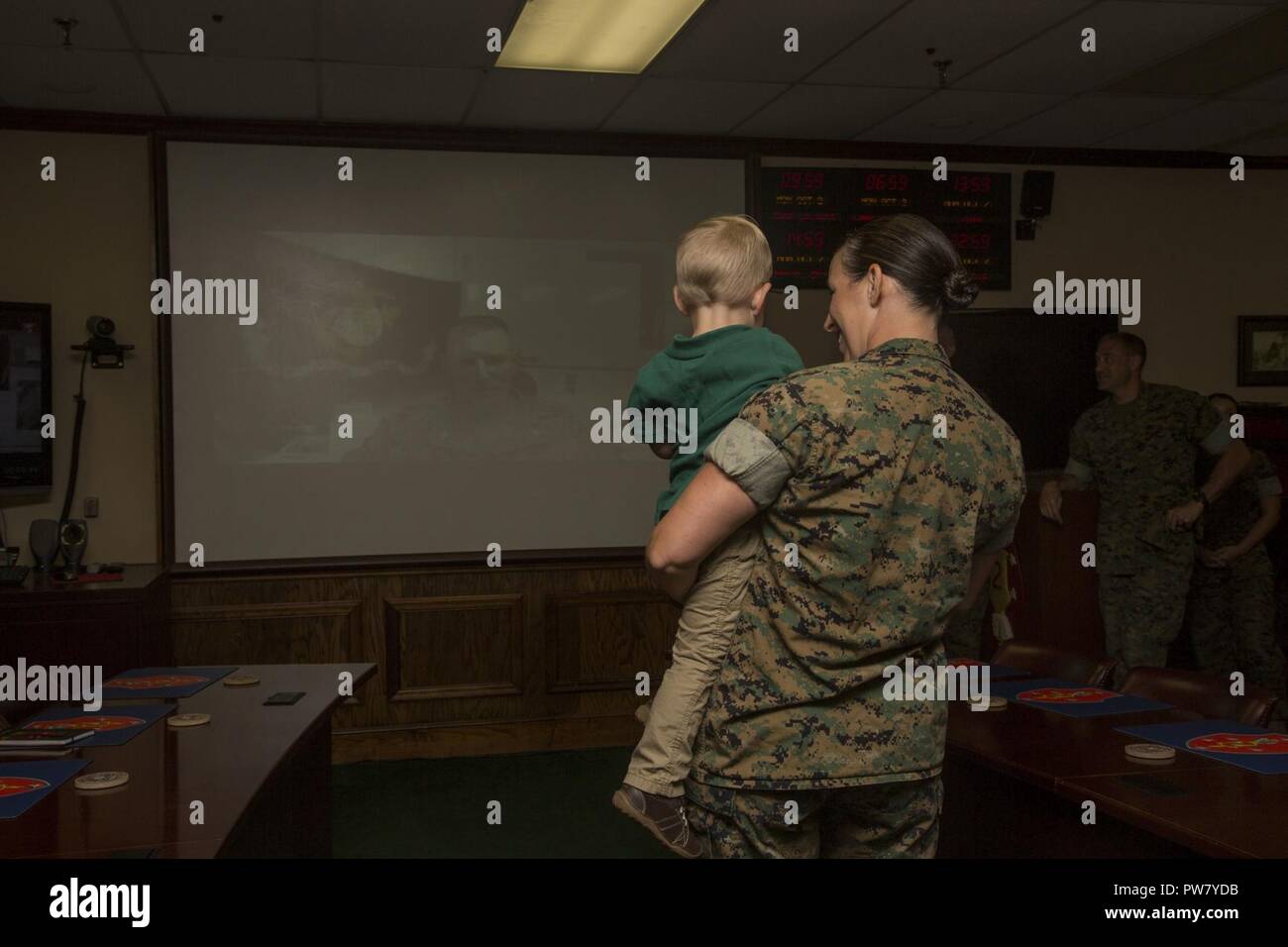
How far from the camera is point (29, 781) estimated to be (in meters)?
2.06

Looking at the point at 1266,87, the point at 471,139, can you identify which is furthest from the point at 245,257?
the point at 1266,87

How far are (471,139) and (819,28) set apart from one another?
190 cm

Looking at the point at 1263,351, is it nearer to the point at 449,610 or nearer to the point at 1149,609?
the point at 1149,609

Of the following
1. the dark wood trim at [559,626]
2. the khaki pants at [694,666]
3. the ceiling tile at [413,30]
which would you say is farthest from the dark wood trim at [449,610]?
the khaki pants at [694,666]

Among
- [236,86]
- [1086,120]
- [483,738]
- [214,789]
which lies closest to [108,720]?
[214,789]

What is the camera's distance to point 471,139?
17.6ft

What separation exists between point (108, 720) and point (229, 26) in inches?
102

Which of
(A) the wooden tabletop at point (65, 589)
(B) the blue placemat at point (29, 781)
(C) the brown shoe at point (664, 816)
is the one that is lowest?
(B) the blue placemat at point (29, 781)

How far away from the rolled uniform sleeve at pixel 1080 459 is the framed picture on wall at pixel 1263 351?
2010 millimetres

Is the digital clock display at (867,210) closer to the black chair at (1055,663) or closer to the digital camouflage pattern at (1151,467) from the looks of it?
the digital camouflage pattern at (1151,467)

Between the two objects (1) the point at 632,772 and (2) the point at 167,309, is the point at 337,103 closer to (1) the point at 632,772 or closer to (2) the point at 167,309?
(2) the point at 167,309

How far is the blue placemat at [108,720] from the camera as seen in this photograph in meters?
2.38

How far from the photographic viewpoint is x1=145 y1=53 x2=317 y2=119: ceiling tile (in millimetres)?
4395

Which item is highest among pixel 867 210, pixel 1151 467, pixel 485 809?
pixel 867 210
